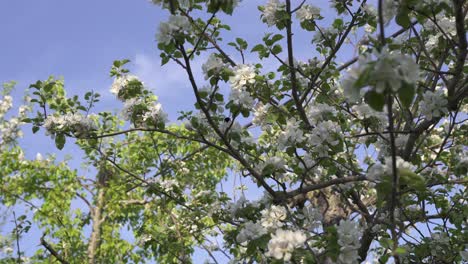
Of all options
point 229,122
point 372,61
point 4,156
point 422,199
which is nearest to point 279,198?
point 229,122

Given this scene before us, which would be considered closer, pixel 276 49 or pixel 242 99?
pixel 242 99

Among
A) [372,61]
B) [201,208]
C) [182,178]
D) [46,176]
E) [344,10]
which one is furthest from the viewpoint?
[46,176]

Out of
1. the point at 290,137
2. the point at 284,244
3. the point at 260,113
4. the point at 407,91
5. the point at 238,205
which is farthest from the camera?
the point at 260,113

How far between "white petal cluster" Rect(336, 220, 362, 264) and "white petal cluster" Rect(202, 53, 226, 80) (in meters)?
1.24

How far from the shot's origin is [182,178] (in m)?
5.67

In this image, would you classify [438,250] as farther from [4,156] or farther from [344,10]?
[4,156]

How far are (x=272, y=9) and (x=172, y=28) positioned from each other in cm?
113

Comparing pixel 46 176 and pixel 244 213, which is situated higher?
pixel 46 176

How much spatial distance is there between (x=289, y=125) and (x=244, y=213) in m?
0.69

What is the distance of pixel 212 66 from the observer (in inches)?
118

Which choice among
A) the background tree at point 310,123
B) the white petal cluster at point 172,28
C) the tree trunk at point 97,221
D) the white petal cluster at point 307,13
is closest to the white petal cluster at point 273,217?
the background tree at point 310,123

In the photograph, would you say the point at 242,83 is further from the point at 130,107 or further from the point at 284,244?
the point at 284,244

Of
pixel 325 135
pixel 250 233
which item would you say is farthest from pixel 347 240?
pixel 325 135

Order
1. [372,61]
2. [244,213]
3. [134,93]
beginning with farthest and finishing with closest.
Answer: [134,93]
[244,213]
[372,61]
